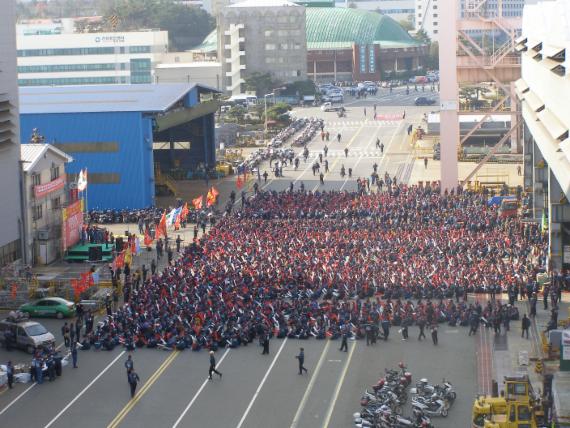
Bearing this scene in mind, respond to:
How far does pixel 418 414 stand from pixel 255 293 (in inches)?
581

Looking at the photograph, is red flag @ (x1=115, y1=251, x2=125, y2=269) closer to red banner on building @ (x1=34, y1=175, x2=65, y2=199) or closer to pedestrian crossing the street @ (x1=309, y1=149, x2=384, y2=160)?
red banner on building @ (x1=34, y1=175, x2=65, y2=199)

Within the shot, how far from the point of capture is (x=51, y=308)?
146 ft

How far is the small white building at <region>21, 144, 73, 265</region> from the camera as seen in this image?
5381 centimetres

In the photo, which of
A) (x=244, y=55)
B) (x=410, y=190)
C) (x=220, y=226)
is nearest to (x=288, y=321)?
(x=220, y=226)

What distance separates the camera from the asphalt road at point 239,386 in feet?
107

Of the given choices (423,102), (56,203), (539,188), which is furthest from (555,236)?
(423,102)

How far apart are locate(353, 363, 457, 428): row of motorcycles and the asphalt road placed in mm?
418

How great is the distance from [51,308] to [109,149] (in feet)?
77.3

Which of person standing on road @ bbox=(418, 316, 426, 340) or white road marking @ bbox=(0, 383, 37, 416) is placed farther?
person standing on road @ bbox=(418, 316, 426, 340)

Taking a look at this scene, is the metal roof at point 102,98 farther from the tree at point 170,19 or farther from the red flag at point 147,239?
the tree at point 170,19

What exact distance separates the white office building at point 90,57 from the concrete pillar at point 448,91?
70607 millimetres

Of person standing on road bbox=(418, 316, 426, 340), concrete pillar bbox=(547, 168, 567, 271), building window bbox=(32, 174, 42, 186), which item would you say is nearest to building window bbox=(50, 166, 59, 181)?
building window bbox=(32, 174, 42, 186)

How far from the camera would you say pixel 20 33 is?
473ft

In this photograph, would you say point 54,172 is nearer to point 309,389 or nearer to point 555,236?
point 555,236
